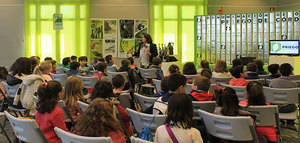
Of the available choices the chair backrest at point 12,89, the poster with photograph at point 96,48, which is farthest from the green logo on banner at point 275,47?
the chair backrest at point 12,89

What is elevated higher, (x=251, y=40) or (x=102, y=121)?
(x=251, y=40)

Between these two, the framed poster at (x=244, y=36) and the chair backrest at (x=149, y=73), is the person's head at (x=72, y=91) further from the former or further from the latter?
the framed poster at (x=244, y=36)

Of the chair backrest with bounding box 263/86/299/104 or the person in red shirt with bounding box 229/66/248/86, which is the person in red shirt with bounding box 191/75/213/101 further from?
the person in red shirt with bounding box 229/66/248/86

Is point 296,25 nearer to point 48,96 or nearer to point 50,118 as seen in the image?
point 48,96

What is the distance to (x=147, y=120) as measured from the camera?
12.4 feet

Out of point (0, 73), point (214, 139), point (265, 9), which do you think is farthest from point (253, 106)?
point (265, 9)

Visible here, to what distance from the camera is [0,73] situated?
6.96 meters

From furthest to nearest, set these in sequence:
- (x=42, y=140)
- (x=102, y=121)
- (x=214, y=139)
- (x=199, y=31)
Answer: (x=199, y=31), (x=214, y=139), (x=42, y=140), (x=102, y=121)

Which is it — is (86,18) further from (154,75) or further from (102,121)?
(102,121)

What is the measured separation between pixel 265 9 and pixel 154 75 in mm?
9137

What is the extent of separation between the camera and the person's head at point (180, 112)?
2916 millimetres

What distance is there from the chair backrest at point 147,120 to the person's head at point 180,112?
2.06ft

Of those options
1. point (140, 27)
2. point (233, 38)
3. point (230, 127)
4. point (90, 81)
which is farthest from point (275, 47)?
point (230, 127)

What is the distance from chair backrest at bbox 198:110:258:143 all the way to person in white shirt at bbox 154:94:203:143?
728 mm
